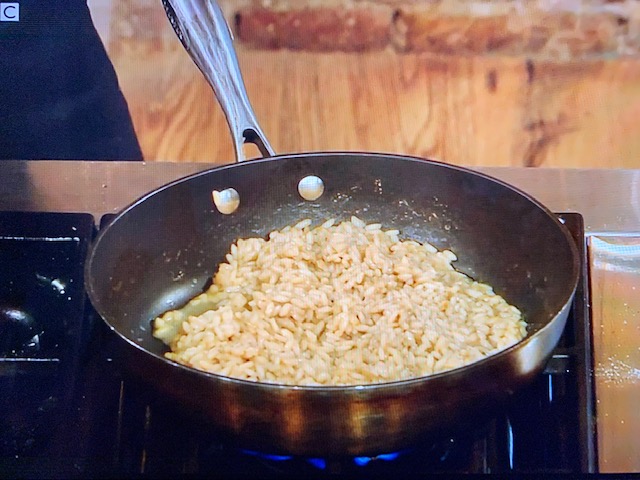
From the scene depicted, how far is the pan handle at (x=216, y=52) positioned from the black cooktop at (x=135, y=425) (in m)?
0.38

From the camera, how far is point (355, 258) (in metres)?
1.18

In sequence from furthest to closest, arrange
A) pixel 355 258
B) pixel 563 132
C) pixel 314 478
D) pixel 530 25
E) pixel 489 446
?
pixel 563 132 → pixel 530 25 → pixel 355 258 → pixel 489 446 → pixel 314 478

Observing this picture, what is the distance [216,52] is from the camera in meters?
1.20

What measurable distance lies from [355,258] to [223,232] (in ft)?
0.88

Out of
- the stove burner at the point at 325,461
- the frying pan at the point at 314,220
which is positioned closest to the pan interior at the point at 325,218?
the frying pan at the point at 314,220

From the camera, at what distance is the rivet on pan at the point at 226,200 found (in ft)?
4.18

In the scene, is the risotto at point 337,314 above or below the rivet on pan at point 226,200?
below

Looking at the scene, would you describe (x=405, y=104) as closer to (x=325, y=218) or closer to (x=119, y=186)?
(x=325, y=218)

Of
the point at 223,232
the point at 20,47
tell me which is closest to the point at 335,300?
the point at 223,232

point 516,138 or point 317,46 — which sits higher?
point 317,46

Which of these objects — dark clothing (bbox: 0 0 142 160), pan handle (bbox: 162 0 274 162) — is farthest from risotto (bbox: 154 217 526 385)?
dark clothing (bbox: 0 0 142 160)

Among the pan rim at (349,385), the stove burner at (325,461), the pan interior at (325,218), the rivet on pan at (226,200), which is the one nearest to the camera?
the pan rim at (349,385)

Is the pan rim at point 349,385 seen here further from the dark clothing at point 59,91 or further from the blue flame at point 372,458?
the dark clothing at point 59,91

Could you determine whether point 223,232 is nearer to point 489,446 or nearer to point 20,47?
point 20,47
